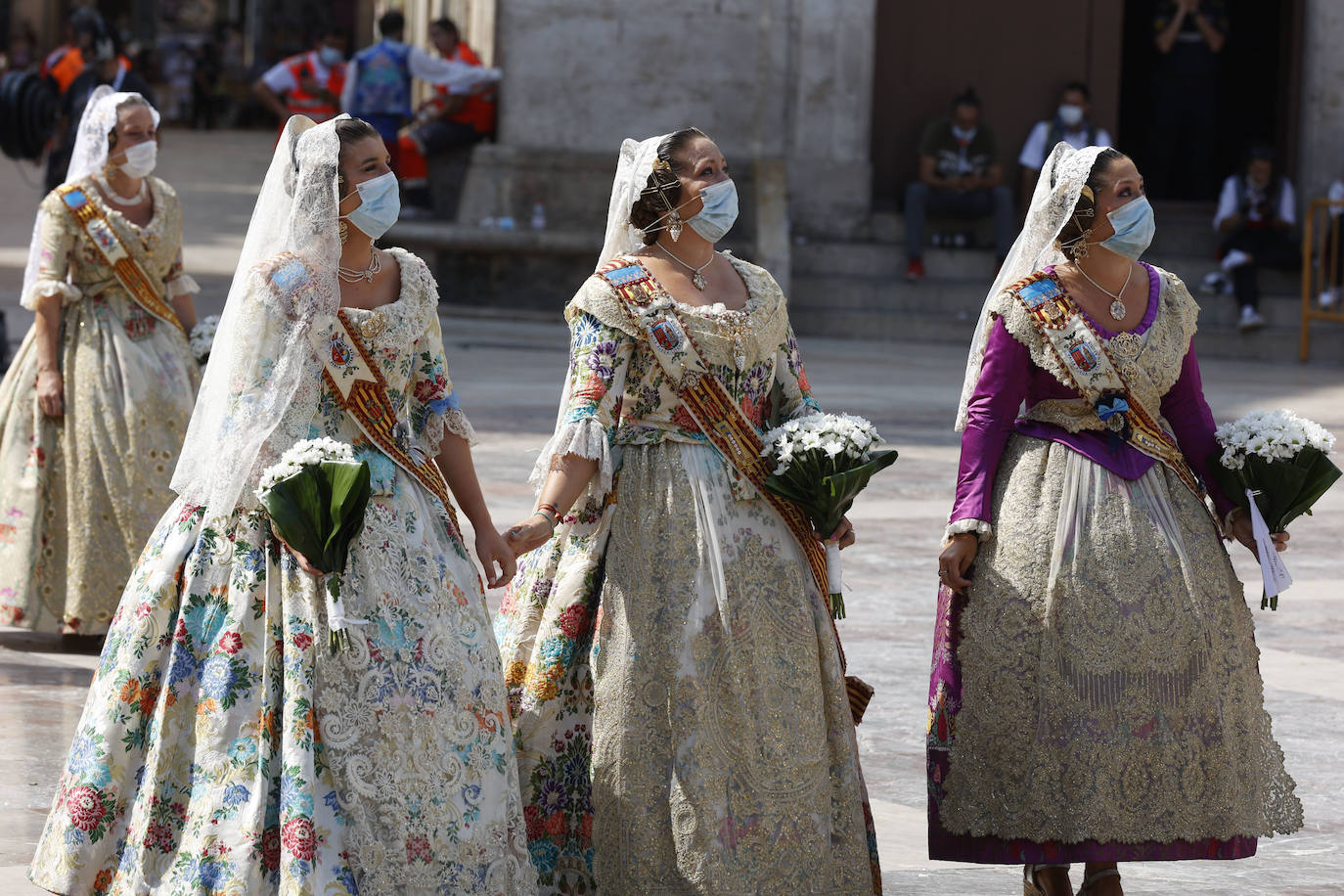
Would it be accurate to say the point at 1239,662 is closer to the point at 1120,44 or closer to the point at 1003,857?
the point at 1003,857

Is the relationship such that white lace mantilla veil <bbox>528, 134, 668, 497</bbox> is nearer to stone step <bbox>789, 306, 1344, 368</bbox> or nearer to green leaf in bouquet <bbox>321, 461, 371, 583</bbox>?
green leaf in bouquet <bbox>321, 461, 371, 583</bbox>

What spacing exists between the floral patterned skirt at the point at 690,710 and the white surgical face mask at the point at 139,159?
10.1ft

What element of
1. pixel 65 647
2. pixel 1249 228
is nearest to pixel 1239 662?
pixel 65 647

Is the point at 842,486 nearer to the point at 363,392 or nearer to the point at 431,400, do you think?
the point at 431,400

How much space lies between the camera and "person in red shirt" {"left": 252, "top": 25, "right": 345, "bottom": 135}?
64.4 ft

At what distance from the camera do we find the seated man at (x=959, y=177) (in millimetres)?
16562

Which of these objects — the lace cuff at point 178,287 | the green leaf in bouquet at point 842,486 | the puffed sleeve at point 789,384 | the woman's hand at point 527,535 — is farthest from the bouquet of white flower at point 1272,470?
the lace cuff at point 178,287

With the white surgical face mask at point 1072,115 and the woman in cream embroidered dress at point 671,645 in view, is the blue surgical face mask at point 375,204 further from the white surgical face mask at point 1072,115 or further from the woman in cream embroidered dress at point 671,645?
the white surgical face mask at point 1072,115

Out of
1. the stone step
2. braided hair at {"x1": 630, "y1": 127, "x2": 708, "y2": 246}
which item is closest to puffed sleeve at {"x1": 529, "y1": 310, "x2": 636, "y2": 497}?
braided hair at {"x1": 630, "y1": 127, "x2": 708, "y2": 246}

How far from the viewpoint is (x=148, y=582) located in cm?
412

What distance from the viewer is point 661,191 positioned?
458 centimetres

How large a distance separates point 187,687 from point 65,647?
318 centimetres

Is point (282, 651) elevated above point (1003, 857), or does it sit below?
above

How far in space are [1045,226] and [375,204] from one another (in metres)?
1.52
